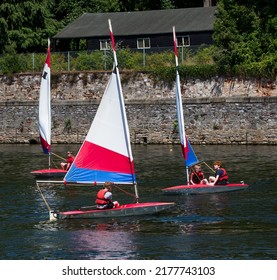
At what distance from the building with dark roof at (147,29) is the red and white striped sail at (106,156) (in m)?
45.0

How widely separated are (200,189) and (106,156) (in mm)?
7212

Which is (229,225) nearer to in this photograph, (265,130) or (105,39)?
(265,130)

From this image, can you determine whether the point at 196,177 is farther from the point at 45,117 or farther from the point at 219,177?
the point at 45,117

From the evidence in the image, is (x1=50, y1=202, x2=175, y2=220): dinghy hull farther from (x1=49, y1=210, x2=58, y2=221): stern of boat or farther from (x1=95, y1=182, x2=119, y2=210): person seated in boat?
(x1=95, y1=182, x2=119, y2=210): person seated in boat

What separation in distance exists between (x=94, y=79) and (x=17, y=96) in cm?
664

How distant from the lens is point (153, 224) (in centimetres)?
4038

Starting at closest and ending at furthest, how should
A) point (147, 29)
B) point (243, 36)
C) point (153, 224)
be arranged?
point (153, 224) → point (243, 36) → point (147, 29)

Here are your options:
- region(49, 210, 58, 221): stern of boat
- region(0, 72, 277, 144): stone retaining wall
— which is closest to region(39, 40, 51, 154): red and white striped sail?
region(0, 72, 277, 144): stone retaining wall

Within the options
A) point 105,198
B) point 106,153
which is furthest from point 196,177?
point 105,198

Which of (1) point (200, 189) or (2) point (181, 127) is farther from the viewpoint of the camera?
(2) point (181, 127)

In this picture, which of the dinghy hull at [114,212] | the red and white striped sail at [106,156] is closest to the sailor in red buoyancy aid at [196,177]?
the red and white striped sail at [106,156]

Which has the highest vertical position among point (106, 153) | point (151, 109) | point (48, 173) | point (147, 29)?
point (147, 29)

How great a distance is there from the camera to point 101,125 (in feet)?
142
